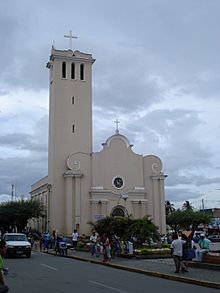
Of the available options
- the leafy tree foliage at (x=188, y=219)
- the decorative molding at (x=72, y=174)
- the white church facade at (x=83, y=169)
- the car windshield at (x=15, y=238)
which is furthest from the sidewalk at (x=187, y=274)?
the leafy tree foliage at (x=188, y=219)

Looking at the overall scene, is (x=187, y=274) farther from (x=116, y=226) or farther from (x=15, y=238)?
(x=116, y=226)

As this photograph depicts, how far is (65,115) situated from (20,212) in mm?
13862

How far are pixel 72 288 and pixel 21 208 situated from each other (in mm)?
48878

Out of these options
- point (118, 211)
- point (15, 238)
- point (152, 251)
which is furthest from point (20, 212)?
point (152, 251)

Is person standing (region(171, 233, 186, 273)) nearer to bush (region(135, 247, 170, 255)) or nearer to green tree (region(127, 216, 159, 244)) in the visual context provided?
bush (region(135, 247, 170, 255))

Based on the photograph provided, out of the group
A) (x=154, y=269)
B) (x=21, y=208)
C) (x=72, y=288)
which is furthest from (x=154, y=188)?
(x=72, y=288)

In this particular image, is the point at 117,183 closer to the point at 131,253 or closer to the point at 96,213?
the point at 96,213

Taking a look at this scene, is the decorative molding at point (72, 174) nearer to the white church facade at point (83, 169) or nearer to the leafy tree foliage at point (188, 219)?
the white church facade at point (83, 169)

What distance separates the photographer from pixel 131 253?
94.0ft

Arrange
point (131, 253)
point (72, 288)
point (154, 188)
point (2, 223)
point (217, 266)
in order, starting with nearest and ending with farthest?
1. point (72, 288)
2. point (217, 266)
3. point (131, 253)
4. point (154, 188)
5. point (2, 223)

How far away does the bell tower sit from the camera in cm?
5847

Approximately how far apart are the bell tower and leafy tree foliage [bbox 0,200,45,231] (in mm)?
3163

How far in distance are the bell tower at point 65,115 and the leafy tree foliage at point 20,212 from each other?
316 cm

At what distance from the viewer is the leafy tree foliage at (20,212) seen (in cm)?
6116
